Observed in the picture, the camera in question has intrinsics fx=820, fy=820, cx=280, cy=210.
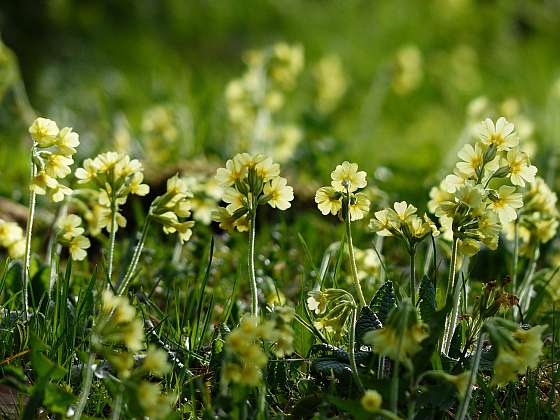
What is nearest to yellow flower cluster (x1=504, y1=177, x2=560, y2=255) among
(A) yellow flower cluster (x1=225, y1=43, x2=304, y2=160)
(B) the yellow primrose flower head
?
(B) the yellow primrose flower head

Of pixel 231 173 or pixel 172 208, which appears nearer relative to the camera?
pixel 231 173

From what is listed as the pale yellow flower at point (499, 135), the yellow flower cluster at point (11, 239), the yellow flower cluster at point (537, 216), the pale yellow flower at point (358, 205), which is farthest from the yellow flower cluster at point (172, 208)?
the yellow flower cluster at point (537, 216)

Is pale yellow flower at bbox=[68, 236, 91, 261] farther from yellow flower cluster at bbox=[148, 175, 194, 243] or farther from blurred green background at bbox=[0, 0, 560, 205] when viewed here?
blurred green background at bbox=[0, 0, 560, 205]

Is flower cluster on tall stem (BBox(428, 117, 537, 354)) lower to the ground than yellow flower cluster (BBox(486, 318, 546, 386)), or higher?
higher

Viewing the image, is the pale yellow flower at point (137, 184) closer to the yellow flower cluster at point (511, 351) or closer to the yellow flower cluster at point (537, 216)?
the yellow flower cluster at point (511, 351)

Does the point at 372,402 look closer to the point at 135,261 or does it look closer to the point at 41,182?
the point at 135,261

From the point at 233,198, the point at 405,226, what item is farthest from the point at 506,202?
the point at 233,198
